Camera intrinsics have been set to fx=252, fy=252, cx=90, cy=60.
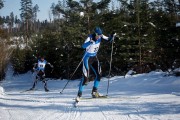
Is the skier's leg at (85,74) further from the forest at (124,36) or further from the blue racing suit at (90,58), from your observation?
the forest at (124,36)

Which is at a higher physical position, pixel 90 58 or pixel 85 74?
pixel 90 58

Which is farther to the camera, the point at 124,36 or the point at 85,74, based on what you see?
the point at 124,36

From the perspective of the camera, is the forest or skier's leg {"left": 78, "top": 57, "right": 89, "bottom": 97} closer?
skier's leg {"left": 78, "top": 57, "right": 89, "bottom": 97}

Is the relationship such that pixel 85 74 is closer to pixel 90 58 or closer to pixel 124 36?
pixel 90 58

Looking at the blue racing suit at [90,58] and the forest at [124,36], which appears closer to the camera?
the blue racing suit at [90,58]

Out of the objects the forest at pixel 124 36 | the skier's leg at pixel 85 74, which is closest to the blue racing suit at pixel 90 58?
the skier's leg at pixel 85 74

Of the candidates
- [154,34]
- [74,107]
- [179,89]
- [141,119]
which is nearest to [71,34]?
[154,34]

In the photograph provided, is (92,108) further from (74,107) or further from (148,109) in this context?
(148,109)

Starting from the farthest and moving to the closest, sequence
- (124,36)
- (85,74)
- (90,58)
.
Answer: (124,36) < (90,58) < (85,74)

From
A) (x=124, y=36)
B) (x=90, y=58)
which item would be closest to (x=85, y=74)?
(x=90, y=58)

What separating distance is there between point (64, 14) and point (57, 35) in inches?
108

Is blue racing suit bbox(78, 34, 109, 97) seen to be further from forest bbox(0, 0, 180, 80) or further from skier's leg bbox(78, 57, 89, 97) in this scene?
forest bbox(0, 0, 180, 80)

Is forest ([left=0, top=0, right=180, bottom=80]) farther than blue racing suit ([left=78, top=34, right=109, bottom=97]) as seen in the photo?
Yes

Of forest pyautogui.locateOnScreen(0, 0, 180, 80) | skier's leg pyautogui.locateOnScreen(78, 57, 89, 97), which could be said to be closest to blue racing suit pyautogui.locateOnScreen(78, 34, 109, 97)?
skier's leg pyautogui.locateOnScreen(78, 57, 89, 97)
